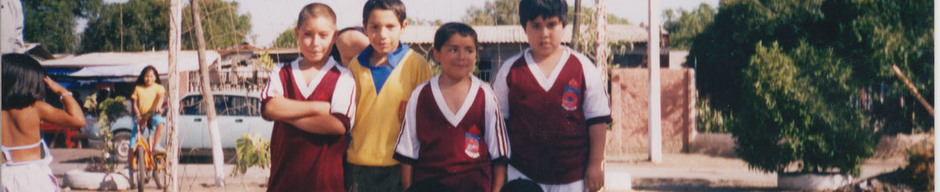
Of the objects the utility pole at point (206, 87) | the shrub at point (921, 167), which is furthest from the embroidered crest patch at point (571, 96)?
the shrub at point (921, 167)

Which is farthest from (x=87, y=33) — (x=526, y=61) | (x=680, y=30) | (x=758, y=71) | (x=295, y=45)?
(x=680, y=30)

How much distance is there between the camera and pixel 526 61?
118 inches

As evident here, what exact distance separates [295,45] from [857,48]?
4.84 metres

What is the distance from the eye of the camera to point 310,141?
292cm

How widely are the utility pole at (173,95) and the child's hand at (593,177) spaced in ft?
9.62

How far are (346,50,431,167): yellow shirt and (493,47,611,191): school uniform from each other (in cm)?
35

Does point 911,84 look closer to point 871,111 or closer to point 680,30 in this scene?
point 871,111

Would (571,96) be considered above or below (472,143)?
above

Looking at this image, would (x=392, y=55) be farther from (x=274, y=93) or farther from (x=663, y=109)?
(x=663, y=109)

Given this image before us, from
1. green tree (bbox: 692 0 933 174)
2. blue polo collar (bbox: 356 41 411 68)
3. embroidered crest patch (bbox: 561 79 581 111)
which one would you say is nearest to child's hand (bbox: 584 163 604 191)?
embroidered crest patch (bbox: 561 79 581 111)

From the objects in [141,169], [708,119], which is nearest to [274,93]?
[141,169]

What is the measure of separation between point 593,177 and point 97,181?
220 inches

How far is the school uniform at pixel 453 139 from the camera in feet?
9.14

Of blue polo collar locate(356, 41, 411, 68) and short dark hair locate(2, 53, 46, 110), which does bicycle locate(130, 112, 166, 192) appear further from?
blue polo collar locate(356, 41, 411, 68)
